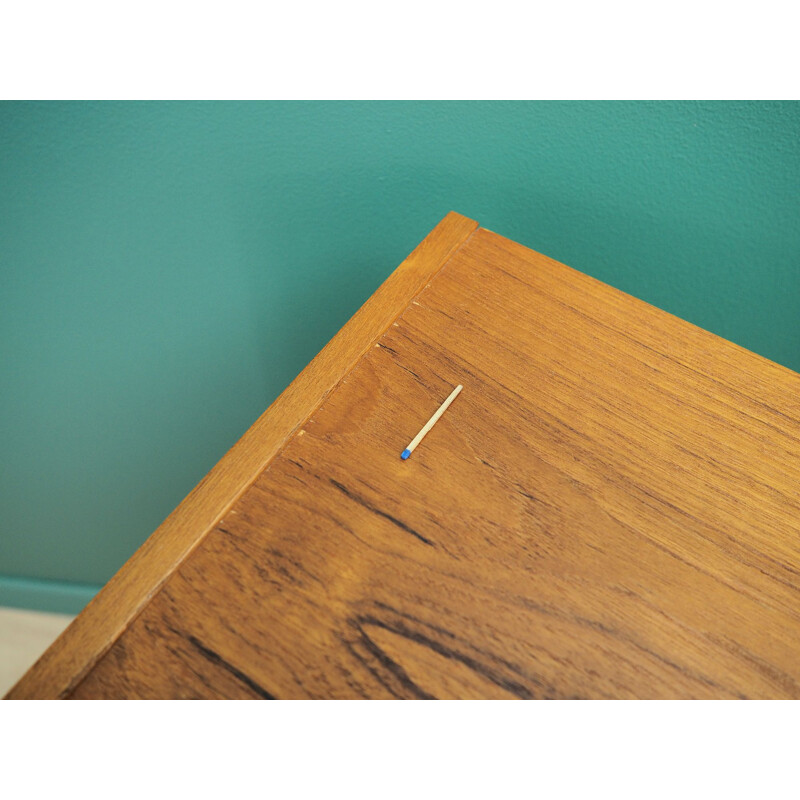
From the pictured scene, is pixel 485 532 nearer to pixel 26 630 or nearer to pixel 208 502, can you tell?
pixel 208 502

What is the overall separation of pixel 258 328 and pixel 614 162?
1.69 feet

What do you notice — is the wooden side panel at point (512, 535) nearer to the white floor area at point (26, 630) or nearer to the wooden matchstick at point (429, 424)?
the wooden matchstick at point (429, 424)

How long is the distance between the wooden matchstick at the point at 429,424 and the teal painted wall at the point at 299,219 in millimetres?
376

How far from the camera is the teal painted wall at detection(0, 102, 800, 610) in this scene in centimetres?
69

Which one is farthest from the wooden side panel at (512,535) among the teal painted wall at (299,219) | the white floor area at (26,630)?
the white floor area at (26,630)

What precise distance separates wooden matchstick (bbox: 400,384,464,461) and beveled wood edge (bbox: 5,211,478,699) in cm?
8

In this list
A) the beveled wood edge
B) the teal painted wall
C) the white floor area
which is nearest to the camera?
the beveled wood edge

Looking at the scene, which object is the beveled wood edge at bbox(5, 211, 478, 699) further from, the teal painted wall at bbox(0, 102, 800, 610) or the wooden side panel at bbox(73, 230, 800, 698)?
the teal painted wall at bbox(0, 102, 800, 610)

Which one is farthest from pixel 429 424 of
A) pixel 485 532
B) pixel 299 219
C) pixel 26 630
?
pixel 26 630

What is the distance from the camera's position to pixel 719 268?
761 millimetres

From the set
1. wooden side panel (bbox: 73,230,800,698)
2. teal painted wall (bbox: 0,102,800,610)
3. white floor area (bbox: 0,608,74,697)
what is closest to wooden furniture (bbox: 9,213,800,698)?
wooden side panel (bbox: 73,230,800,698)

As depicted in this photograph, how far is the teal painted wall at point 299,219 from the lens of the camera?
0.69m

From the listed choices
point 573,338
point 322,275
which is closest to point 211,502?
point 573,338

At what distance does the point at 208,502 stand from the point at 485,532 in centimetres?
19
